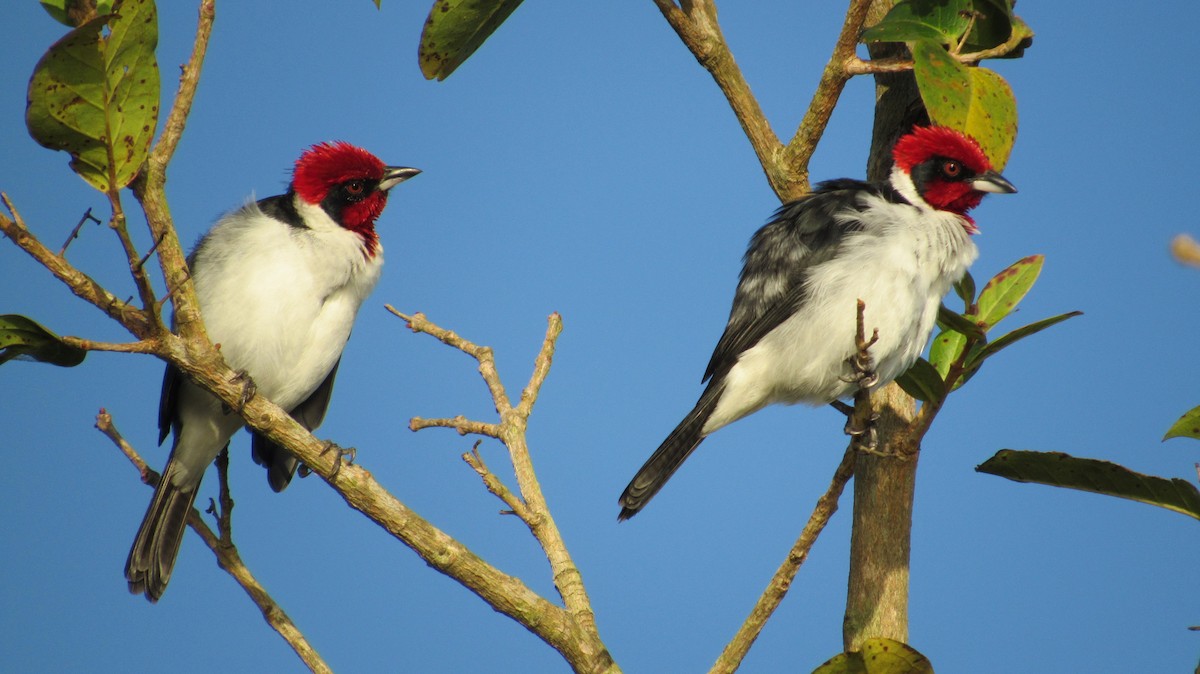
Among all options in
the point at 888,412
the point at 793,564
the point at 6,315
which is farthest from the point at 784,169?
the point at 6,315

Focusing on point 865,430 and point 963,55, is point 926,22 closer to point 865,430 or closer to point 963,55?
point 963,55

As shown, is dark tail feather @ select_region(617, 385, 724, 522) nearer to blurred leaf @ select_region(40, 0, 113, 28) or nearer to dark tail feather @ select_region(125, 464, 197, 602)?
dark tail feather @ select_region(125, 464, 197, 602)

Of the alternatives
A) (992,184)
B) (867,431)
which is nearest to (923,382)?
(867,431)

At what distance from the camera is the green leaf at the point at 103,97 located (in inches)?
99.0

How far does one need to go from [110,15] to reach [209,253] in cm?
204

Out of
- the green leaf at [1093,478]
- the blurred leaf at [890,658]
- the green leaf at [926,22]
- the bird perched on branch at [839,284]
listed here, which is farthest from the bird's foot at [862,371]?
the green leaf at [926,22]

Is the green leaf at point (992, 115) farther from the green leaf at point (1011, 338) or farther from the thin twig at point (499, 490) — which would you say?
the thin twig at point (499, 490)

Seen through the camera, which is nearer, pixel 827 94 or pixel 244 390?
pixel 244 390

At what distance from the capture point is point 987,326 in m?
3.29

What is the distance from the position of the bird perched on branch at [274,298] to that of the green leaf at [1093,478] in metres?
2.68

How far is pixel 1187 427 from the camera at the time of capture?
242 centimetres

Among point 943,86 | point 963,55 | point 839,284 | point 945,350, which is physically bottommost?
point 945,350

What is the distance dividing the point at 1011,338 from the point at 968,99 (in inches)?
29.1

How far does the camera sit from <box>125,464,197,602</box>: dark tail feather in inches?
163
